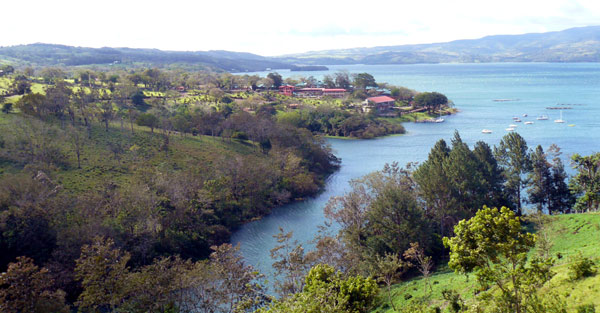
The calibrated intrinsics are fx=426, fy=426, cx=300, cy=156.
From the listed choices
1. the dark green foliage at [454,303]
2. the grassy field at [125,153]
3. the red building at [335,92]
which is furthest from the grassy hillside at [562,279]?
the red building at [335,92]

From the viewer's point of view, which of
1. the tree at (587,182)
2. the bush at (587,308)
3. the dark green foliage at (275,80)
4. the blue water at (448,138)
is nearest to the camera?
the bush at (587,308)

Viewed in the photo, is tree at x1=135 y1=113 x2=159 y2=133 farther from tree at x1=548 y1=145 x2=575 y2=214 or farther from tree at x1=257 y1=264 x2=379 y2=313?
tree at x1=548 y1=145 x2=575 y2=214

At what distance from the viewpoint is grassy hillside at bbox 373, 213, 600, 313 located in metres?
14.8

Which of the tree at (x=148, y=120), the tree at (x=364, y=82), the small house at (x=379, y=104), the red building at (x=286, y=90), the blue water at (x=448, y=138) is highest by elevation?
the tree at (x=364, y=82)

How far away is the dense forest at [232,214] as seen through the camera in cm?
1817

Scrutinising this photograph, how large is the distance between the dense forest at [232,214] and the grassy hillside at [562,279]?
1.74 ft

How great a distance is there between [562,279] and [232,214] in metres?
30.5

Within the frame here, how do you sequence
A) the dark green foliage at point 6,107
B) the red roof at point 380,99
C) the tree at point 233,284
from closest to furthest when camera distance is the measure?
the tree at point 233,284, the dark green foliage at point 6,107, the red roof at point 380,99

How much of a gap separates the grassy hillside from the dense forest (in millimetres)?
530

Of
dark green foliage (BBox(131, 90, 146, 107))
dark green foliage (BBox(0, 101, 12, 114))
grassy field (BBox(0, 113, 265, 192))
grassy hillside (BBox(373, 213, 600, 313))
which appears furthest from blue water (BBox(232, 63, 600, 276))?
dark green foliage (BBox(131, 90, 146, 107))

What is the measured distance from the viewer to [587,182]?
113 ft

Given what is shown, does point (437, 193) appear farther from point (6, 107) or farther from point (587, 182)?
point (6, 107)

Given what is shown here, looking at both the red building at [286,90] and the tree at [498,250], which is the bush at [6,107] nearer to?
the tree at [498,250]

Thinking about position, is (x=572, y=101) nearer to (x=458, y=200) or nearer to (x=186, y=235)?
(x=458, y=200)
